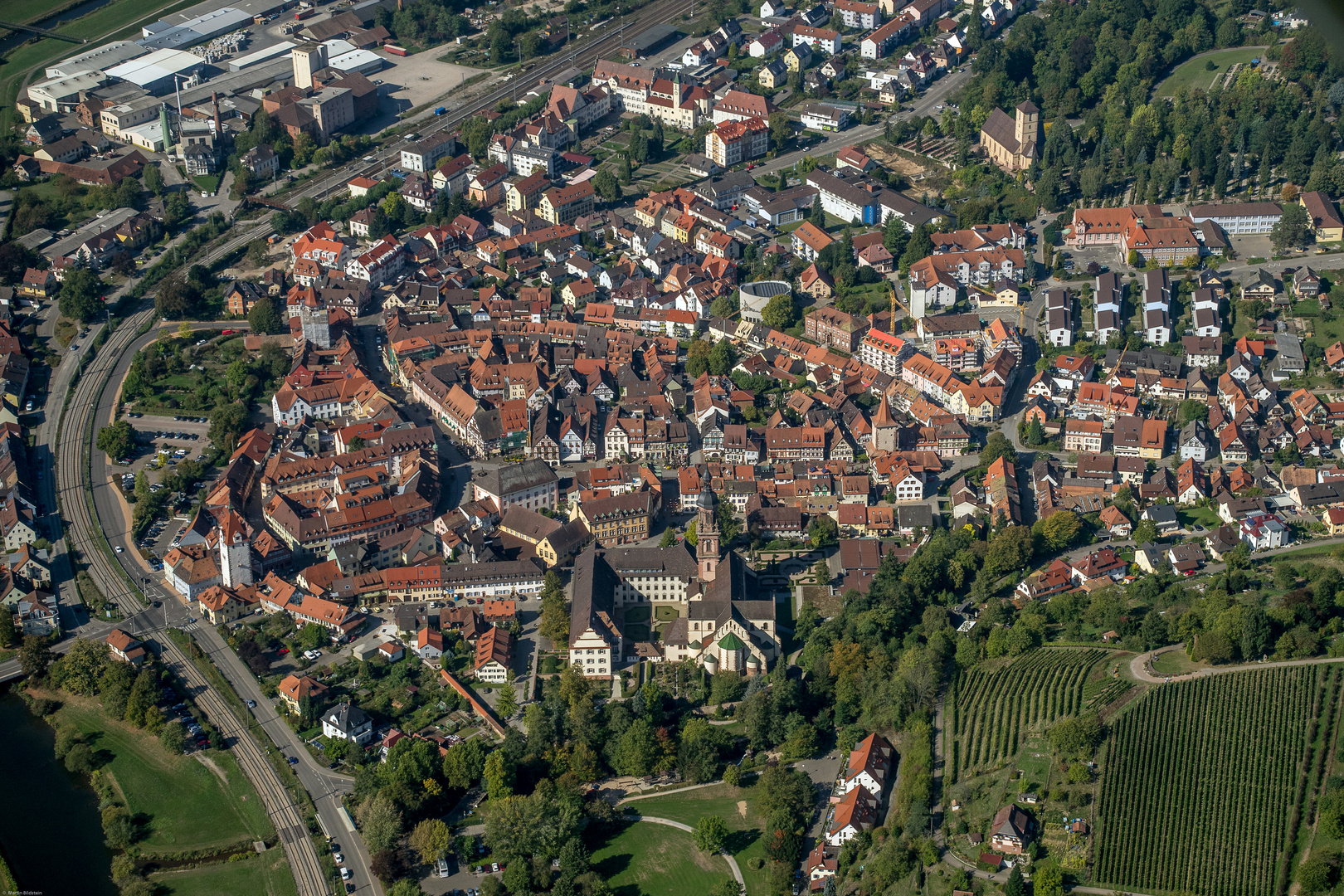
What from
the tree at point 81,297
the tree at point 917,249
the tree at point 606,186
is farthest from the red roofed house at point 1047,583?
the tree at point 81,297

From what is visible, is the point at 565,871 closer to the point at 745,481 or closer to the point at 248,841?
the point at 248,841

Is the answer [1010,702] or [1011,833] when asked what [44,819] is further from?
[1010,702]

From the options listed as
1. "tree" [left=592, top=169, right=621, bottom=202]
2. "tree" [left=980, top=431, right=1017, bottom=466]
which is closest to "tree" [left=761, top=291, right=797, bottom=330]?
"tree" [left=980, top=431, right=1017, bottom=466]

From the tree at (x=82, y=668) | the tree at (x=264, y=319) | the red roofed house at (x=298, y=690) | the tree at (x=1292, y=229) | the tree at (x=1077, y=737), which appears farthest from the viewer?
the tree at (x=1292, y=229)

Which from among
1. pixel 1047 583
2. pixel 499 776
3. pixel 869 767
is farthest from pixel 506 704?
pixel 1047 583

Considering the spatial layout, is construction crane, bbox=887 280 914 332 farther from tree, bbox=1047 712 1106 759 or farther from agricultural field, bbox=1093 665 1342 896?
tree, bbox=1047 712 1106 759

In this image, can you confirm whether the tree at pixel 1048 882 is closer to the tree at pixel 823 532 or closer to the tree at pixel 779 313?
the tree at pixel 823 532
